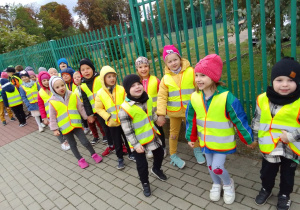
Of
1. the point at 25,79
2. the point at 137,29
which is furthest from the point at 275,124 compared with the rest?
the point at 25,79

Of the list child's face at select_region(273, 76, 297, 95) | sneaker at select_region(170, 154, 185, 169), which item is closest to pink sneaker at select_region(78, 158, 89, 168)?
sneaker at select_region(170, 154, 185, 169)

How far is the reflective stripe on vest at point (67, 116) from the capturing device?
3.66m

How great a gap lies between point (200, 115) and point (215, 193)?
0.98 meters

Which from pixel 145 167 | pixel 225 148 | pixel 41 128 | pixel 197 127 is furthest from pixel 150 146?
pixel 41 128

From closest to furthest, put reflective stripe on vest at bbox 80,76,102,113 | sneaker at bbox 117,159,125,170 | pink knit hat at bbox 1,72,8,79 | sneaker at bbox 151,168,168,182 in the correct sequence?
sneaker at bbox 151,168,168,182, sneaker at bbox 117,159,125,170, reflective stripe on vest at bbox 80,76,102,113, pink knit hat at bbox 1,72,8,79

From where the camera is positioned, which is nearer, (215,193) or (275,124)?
(275,124)

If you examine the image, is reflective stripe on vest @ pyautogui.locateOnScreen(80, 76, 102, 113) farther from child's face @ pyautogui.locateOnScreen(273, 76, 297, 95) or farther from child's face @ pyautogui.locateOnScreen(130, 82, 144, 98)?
child's face @ pyautogui.locateOnScreen(273, 76, 297, 95)

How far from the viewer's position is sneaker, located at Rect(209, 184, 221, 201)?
8.48 feet

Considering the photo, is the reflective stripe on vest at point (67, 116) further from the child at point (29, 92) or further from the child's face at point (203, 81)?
the child at point (29, 92)

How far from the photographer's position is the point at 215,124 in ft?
7.59

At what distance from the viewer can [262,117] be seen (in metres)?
2.10

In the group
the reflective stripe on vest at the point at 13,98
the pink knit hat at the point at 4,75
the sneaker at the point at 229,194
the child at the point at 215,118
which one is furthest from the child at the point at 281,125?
the pink knit hat at the point at 4,75

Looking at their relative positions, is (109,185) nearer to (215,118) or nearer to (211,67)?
(215,118)

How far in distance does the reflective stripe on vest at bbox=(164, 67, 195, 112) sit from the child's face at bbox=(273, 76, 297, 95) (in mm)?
1157
